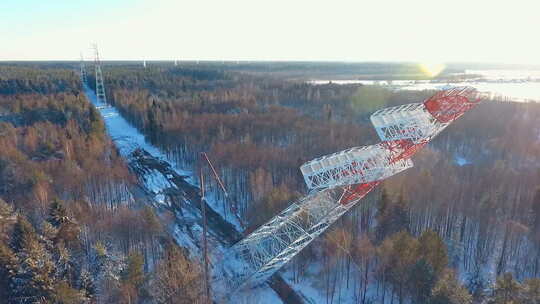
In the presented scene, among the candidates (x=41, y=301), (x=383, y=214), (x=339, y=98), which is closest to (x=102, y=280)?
(x=41, y=301)

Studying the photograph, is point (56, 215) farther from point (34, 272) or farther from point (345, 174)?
point (345, 174)

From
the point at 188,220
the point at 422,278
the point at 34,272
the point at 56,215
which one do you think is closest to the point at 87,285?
the point at 34,272

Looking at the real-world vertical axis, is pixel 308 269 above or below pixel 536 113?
below

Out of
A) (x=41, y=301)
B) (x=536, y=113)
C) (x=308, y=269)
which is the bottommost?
(x=308, y=269)

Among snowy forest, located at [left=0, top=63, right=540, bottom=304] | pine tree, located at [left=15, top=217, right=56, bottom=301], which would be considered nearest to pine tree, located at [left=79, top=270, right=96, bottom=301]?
snowy forest, located at [left=0, top=63, right=540, bottom=304]

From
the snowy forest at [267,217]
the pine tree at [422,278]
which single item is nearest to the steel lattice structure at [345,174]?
the snowy forest at [267,217]

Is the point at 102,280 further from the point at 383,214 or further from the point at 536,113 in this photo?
the point at 536,113
